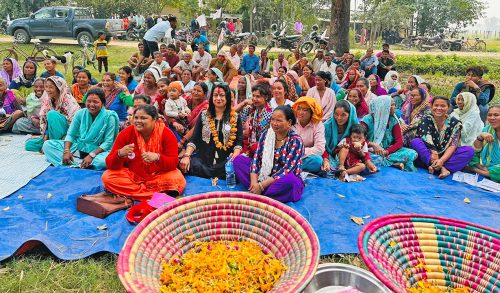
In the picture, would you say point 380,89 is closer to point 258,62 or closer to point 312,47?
point 258,62

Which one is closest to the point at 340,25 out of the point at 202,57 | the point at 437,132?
the point at 202,57

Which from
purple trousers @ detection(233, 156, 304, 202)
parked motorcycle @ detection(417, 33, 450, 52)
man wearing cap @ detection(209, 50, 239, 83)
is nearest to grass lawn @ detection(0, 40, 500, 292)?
purple trousers @ detection(233, 156, 304, 202)

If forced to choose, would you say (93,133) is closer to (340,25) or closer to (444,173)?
(444,173)

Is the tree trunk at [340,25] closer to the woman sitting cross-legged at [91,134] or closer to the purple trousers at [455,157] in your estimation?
the purple trousers at [455,157]

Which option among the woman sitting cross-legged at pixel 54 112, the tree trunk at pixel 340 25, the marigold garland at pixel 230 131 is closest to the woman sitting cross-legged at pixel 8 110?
the woman sitting cross-legged at pixel 54 112

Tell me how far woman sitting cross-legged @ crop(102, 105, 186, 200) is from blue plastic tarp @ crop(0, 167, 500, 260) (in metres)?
0.27

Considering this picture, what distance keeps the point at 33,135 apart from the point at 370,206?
16.1ft

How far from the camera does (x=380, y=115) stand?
505 cm

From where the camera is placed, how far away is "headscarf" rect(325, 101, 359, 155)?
4.68m

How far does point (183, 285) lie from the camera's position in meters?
2.29

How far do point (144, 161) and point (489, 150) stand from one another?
3.95m

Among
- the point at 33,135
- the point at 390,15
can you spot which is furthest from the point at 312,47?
the point at 33,135

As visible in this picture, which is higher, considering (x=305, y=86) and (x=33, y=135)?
(x=305, y=86)

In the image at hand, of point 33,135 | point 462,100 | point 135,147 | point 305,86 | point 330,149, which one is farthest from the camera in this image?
point 305,86
